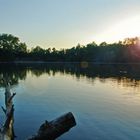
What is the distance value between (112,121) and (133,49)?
17454 centimetres

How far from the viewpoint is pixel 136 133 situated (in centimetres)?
1917

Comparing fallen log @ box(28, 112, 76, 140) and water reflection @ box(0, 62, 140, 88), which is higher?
fallen log @ box(28, 112, 76, 140)

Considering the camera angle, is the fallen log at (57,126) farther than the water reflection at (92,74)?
No

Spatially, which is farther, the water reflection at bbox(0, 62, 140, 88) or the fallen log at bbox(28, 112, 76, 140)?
the water reflection at bbox(0, 62, 140, 88)

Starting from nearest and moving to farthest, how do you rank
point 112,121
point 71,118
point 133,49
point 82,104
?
point 71,118 → point 112,121 → point 82,104 → point 133,49

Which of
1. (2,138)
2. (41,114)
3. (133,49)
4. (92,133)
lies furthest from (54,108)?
(133,49)

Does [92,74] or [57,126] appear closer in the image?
[57,126]

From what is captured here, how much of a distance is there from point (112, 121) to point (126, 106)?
741cm

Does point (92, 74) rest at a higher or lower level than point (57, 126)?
lower

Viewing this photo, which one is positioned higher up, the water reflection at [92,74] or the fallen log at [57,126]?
the fallen log at [57,126]

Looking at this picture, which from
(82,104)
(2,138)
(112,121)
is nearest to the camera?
(2,138)

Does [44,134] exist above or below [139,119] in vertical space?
above

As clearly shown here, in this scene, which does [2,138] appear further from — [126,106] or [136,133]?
[126,106]

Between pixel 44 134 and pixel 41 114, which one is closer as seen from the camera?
pixel 44 134
